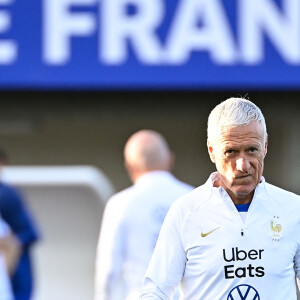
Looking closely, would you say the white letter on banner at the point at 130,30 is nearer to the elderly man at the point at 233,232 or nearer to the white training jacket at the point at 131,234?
the white training jacket at the point at 131,234

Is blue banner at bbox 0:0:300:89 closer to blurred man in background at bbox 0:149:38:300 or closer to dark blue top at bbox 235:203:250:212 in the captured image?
blurred man in background at bbox 0:149:38:300

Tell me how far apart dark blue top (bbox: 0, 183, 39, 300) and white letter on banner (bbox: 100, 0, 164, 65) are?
208 centimetres

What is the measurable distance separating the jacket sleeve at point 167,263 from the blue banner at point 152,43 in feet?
18.3

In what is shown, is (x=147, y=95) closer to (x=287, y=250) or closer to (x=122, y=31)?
(x=122, y=31)

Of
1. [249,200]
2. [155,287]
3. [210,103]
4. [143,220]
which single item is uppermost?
[210,103]

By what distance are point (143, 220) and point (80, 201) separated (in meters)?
4.11

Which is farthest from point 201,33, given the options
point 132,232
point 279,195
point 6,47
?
point 279,195

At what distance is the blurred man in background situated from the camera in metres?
7.18

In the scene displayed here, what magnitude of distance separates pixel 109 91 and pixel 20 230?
2.74m

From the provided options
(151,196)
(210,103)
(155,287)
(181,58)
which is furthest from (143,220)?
(210,103)

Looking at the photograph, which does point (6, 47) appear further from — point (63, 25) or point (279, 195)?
point (279, 195)

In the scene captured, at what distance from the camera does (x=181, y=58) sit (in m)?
9.08

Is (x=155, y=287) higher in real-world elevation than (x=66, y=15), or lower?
lower

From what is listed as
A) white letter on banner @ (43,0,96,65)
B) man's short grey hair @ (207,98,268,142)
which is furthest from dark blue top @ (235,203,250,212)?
white letter on banner @ (43,0,96,65)
